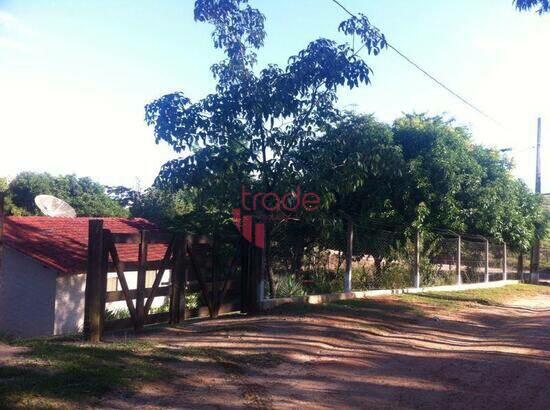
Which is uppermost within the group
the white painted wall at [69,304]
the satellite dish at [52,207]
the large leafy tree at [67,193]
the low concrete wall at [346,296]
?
the large leafy tree at [67,193]

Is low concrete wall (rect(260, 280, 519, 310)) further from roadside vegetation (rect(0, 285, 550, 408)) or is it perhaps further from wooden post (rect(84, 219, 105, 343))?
wooden post (rect(84, 219, 105, 343))

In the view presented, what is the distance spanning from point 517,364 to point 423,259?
421 inches

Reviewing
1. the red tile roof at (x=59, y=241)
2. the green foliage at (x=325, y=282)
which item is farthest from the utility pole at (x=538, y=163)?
the red tile roof at (x=59, y=241)

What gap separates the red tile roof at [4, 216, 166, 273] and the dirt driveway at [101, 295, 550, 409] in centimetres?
761

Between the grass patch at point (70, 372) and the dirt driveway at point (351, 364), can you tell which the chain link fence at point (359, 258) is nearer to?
the dirt driveway at point (351, 364)

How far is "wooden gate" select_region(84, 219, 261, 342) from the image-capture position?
7434 mm

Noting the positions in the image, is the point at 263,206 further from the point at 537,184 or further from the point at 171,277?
the point at 537,184

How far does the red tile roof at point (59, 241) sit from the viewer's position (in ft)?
56.2

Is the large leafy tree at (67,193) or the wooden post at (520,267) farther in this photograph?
the large leafy tree at (67,193)

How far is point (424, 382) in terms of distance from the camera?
6.28 meters

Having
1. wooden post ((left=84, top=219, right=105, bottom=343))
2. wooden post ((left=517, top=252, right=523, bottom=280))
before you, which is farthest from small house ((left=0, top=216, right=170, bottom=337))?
wooden post ((left=517, top=252, right=523, bottom=280))

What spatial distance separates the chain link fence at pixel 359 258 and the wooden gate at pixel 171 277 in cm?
123

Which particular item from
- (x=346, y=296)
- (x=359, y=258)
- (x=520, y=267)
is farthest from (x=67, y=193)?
(x=346, y=296)

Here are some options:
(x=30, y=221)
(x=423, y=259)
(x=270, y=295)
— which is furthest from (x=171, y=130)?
(x=30, y=221)
